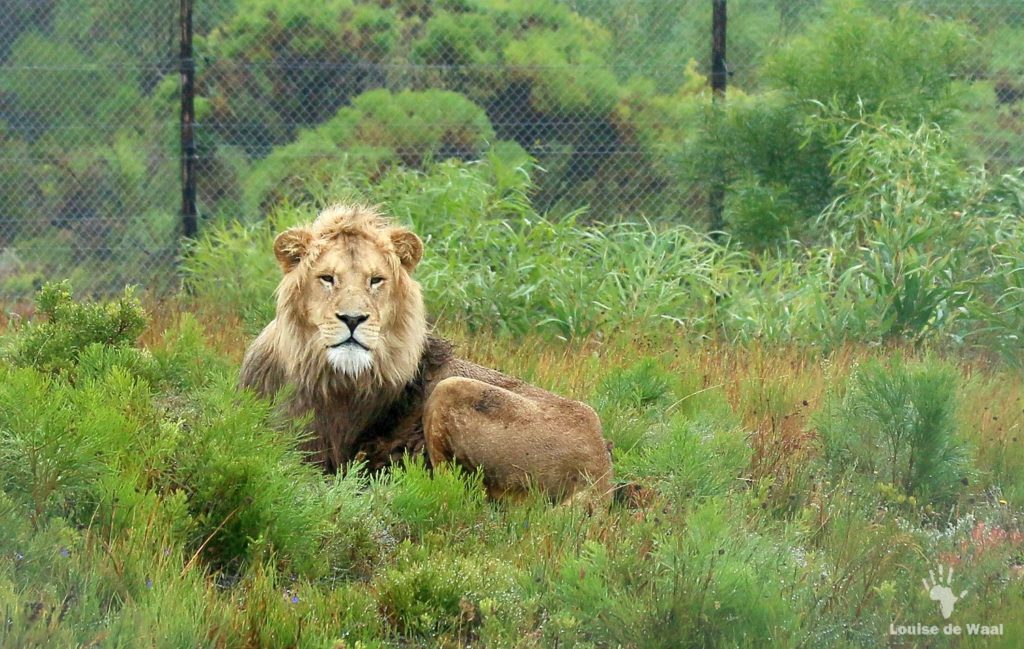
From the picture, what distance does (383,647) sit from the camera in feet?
13.7

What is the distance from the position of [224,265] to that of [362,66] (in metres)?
2.69

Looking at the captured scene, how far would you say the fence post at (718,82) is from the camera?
1183cm

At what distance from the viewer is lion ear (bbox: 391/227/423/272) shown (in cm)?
614

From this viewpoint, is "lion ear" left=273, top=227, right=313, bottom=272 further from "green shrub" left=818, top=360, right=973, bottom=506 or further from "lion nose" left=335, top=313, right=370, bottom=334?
"green shrub" left=818, top=360, right=973, bottom=506

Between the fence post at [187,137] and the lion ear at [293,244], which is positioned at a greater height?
the lion ear at [293,244]

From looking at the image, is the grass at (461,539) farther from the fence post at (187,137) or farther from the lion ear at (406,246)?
the fence post at (187,137)

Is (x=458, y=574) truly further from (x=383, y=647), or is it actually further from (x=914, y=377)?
(x=914, y=377)

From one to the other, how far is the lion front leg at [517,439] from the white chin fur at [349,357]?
0.33 metres

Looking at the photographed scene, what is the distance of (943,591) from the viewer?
14.3ft

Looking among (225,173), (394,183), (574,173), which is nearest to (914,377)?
(394,183)

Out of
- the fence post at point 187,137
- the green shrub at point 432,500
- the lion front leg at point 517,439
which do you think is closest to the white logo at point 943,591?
the lion front leg at point 517,439

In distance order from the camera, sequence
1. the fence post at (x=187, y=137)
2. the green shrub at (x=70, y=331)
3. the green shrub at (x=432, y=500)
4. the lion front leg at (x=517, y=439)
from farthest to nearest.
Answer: the fence post at (x=187, y=137), the green shrub at (x=70, y=331), the lion front leg at (x=517, y=439), the green shrub at (x=432, y=500)

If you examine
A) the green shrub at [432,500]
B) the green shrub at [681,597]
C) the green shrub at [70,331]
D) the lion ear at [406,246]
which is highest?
the lion ear at [406,246]

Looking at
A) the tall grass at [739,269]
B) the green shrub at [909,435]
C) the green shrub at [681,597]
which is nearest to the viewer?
the green shrub at [681,597]
